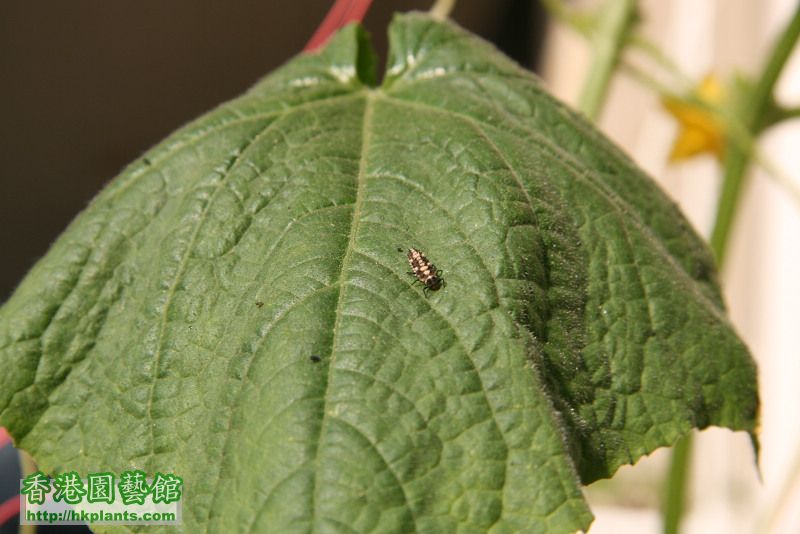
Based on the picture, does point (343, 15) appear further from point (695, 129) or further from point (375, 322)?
point (375, 322)

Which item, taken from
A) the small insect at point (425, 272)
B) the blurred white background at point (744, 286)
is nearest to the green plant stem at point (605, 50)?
the small insect at point (425, 272)

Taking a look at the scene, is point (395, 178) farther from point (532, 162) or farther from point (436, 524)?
point (436, 524)

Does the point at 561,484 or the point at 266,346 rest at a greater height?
the point at 266,346

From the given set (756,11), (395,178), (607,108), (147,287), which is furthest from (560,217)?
(607,108)

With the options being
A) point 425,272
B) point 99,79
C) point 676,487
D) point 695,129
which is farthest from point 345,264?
point 99,79

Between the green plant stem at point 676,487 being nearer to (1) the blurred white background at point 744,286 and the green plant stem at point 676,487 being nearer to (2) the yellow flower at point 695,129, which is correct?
(2) the yellow flower at point 695,129

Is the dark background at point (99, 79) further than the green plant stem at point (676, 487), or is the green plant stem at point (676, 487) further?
the dark background at point (99, 79)
